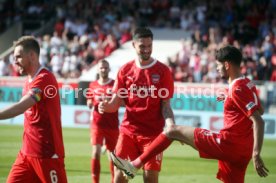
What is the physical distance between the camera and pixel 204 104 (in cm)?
2325

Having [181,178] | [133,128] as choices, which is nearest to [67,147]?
[181,178]

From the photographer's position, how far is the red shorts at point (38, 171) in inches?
278

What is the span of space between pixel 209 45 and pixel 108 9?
7355mm

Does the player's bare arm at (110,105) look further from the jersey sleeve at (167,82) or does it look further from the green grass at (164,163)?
the green grass at (164,163)

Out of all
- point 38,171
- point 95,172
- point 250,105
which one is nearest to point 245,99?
point 250,105

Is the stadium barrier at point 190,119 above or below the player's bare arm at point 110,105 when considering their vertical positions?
below

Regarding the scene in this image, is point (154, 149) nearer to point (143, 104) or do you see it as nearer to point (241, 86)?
point (143, 104)

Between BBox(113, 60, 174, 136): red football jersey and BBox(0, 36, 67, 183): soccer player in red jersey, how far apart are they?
6.49 ft

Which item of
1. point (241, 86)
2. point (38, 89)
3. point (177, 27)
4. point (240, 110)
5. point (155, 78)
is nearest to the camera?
point (38, 89)

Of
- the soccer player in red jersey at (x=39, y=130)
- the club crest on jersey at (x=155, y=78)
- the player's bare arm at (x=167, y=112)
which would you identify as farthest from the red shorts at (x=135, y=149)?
the soccer player in red jersey at (x=39, y=130)

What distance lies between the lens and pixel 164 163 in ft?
51.2

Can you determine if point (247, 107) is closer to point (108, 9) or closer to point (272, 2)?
point (272, 2)

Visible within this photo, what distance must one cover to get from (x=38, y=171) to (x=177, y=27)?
24.3 m

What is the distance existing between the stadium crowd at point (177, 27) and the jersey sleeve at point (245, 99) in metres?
16.9
